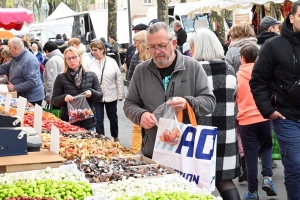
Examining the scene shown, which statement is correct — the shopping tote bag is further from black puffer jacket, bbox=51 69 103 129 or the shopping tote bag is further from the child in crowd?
black puffer jacket, bbox=51 69 103 129

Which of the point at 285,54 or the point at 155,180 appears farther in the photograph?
the point at 285,54

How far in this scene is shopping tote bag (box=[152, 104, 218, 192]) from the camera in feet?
15.5

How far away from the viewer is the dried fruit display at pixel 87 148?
5488 mm

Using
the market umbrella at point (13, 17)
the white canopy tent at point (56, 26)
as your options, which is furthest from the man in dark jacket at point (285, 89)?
the white canopy tent at point (56, 26)

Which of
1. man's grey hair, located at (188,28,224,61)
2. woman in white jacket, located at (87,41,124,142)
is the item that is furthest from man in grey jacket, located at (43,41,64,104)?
man's grey hair, located at (188,28,224,61)

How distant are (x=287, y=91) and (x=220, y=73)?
0.63 m

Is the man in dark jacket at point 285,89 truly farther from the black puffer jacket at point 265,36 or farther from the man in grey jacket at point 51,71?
the man in grey jacket at point 51,71

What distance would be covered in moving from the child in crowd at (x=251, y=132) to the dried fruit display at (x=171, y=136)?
252 cm

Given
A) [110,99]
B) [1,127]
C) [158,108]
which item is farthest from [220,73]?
[110,99]

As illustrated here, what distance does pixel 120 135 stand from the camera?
42.7 feet

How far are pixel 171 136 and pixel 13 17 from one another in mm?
10943

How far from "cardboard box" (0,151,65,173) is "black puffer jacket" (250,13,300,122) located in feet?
6.43

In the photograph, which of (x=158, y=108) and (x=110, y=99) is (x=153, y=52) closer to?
(x=158, y=108)

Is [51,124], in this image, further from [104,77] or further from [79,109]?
[104,77]
